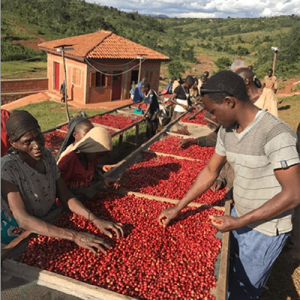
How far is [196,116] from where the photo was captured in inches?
363

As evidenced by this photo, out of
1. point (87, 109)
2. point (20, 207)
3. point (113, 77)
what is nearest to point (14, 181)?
point (20, 207)

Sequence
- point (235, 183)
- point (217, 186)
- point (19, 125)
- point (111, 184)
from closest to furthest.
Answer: point (19, 125) < point (235, 183) < point (111, 184) < point (217, 186)

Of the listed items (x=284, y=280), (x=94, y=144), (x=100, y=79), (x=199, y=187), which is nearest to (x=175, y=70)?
(x=100, y=79)

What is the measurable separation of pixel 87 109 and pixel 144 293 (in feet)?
49.7

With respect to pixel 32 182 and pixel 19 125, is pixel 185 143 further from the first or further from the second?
pixel 19 125

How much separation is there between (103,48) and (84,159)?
52.8 ft

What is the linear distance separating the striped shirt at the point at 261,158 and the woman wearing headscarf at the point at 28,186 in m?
1.14

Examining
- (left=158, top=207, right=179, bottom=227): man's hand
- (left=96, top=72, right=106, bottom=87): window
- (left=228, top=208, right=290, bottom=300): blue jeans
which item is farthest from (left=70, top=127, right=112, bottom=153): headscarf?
(left=96, top=72, right=106, bottom=87): window

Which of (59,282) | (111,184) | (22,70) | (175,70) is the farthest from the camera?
(175,70)

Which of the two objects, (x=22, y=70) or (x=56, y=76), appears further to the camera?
(x=22, y=70)

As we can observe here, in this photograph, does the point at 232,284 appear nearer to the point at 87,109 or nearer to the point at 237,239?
the point at 237,239

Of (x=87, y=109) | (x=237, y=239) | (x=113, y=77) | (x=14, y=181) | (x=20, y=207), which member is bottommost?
(x=87, y=109)

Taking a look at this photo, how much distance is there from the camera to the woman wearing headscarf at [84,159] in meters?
3.17

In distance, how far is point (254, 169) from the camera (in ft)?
7.57
